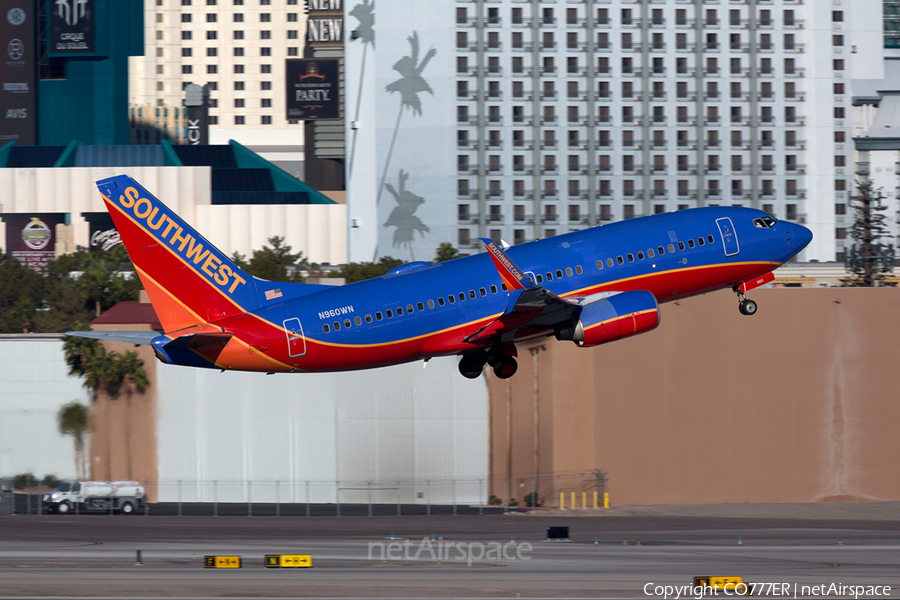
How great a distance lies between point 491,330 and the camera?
2060 inches

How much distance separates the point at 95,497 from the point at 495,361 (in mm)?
52973

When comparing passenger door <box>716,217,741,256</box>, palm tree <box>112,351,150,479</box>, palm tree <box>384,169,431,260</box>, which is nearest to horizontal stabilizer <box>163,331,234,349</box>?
passenger door <box>716,217,741,256</box>

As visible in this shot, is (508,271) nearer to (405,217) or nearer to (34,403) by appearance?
(34,403)

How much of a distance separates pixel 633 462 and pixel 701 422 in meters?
6.71

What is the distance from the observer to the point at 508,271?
51.0 metres

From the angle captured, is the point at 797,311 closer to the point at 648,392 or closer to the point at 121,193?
the point at 648,392

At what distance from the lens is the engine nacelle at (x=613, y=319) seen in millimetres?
52062

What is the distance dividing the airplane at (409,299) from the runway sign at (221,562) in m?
14.6

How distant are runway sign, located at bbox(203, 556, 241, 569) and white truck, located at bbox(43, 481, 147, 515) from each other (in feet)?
122

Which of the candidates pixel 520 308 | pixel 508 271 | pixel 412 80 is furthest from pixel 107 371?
pixel 412 80

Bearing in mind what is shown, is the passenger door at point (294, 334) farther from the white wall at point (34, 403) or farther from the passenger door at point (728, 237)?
the white wall at point (34, 403)

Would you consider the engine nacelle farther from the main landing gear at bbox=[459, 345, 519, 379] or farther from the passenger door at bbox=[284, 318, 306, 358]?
the passenger door at bbox=[284, 318, 306, 358]

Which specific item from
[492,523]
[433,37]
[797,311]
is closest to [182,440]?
[492,523]

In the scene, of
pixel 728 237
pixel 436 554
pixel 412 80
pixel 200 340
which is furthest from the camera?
pixel 412 80
